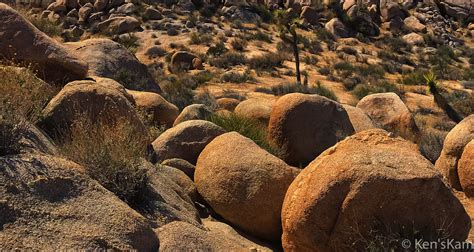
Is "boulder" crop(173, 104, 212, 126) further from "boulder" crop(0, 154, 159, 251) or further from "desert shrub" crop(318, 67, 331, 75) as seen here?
"desert shrub" crop(318, 67, 331, 75)

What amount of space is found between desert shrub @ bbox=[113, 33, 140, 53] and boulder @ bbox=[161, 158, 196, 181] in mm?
23192

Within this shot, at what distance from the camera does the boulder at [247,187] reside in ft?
19.3

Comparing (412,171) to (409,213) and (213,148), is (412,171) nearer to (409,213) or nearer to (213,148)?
(409,213)

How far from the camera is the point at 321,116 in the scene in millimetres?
8883

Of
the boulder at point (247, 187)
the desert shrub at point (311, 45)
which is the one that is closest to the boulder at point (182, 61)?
the desert shrub at point (311, 45)

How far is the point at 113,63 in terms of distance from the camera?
1345 centimetres

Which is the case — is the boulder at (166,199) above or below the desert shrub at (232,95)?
above

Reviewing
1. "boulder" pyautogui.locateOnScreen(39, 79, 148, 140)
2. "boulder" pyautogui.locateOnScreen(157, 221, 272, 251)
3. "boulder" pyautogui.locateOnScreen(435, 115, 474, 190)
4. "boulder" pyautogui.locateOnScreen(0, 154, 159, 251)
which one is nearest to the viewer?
"boulder" pyautogui.locateOnScreen(0, 154, 159, 251)

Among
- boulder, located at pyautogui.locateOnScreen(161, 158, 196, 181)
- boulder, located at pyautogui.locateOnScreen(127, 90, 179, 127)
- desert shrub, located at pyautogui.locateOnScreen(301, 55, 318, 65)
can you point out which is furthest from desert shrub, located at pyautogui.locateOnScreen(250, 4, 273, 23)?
boulder, located at pyautogui.locateOnScreen(161, 158, 196, 181)

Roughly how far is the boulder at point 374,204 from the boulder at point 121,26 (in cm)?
2933

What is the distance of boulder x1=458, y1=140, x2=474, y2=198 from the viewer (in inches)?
289

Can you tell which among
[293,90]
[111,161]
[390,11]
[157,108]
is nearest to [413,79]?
[293,90]

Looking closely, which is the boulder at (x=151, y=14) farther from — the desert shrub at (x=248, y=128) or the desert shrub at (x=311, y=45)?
the desert shrub at (x=248, y=128)

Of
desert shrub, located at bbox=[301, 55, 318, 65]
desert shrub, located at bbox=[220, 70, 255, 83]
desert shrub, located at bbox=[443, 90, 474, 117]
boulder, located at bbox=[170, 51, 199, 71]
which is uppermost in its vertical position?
desert shrub, located at bbox=[443, 90, 474, 117]
